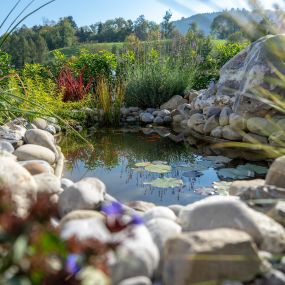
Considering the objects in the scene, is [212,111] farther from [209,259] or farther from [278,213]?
[209,259]

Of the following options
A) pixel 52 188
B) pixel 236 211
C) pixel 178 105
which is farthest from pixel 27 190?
pixel 178 105

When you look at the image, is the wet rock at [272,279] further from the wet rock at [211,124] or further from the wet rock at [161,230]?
the wet rock at [211,124]

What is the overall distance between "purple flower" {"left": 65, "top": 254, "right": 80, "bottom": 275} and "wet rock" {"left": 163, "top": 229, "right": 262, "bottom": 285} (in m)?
0.40

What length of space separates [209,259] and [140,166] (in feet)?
9.20

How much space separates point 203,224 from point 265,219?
0.80 ft

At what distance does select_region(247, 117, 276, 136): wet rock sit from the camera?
4.86 meters

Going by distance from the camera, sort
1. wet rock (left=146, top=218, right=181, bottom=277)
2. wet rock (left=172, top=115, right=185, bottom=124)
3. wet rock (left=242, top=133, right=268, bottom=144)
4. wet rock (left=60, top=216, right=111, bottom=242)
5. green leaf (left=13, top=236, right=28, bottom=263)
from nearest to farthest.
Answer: green leaf (left=13, top=236, right=28, bottom=263)
wet rock (left=60, top=216, right=111, bottom=242)
wet rock (left=146, top=218, right=181, bottom=277)
wet rock (left=242, top=133, right=268, bottom=144)
wet rock (left=172, top=115, right=185, bottom=124)

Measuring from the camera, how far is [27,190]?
1.79m

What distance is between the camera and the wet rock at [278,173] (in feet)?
7.15

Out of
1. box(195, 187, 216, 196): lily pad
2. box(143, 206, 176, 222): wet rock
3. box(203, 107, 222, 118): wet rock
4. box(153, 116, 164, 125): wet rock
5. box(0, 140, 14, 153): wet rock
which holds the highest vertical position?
box(143, 206, 176, 222): wet rock

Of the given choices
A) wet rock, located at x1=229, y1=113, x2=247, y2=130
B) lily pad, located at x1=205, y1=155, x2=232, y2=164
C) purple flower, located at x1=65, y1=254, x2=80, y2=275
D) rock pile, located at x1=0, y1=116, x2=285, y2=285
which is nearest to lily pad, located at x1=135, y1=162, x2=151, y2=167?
lily pad, located at x1=205, y1=155, x2=232, y2=164

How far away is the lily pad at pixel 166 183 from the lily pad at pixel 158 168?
12.1 inches

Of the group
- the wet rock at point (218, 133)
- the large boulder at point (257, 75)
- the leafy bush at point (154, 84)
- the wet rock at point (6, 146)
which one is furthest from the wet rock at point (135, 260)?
Result: the leafy bush at point (154, 84)

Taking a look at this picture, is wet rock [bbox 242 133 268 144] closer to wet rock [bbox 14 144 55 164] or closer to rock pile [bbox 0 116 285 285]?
wet rock [bbox 14 144 55 164]
